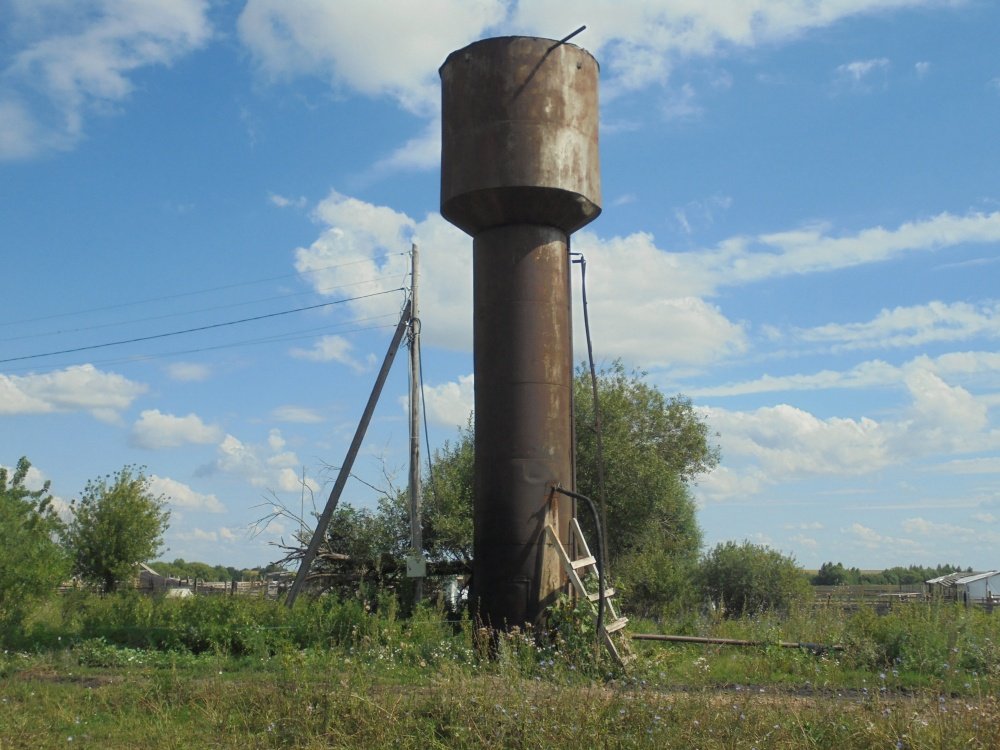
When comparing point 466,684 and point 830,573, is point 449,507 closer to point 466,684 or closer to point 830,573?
point 466,684

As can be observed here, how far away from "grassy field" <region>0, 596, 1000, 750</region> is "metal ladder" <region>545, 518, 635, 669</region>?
24 cm

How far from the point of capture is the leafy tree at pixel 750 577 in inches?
1305

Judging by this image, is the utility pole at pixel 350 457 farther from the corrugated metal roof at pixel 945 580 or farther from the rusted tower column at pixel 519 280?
the corrugated metal roof at pixel 945 580

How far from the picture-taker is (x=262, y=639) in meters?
12.1

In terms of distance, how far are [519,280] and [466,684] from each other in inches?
232

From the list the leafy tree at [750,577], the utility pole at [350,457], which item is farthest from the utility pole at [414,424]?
the leafy tree at [750,577]

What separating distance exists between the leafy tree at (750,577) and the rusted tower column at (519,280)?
2253cm

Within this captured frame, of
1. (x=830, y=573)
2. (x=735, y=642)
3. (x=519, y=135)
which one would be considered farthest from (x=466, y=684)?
(x=830, y=573)

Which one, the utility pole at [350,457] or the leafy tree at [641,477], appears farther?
the leafy tree at [641,477]

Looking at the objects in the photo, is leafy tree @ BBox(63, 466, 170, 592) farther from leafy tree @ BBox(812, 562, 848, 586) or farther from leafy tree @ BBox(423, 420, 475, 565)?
leafy tree @ BBox(812, 562, 848, 586)

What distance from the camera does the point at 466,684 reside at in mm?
7832

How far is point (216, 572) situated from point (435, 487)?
9208cm

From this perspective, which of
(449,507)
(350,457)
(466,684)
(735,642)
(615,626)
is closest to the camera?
(466,684)

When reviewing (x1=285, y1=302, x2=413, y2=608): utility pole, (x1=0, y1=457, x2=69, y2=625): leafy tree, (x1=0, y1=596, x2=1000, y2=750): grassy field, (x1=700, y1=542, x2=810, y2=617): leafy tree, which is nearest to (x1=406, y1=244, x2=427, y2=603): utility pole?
(x1=285, y1=302, x2=413, y2=608): utility pole
